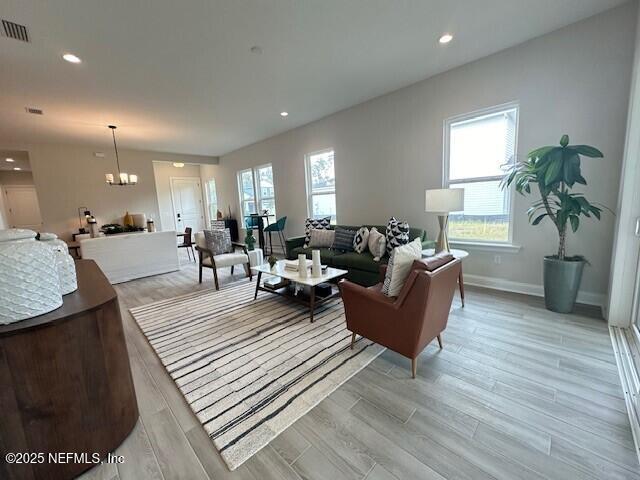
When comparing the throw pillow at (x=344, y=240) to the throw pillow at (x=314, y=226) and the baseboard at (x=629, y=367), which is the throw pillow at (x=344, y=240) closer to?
the throw pillow at (x=314, y=226)

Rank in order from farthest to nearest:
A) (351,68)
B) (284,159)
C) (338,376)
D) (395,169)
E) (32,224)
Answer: (32,224) < (284,159) < (395,169) < (351,68) < (338,376)

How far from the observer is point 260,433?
4.90 ft

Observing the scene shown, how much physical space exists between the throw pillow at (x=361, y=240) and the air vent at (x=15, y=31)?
4039 millimetres

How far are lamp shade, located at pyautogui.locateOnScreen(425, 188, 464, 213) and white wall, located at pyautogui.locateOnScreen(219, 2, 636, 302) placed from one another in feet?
2.77

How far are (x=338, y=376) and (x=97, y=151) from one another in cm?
777

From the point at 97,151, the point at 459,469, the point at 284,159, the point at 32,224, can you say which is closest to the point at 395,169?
the point at 284,159

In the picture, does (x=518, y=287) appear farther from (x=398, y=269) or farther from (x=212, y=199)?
(x=212, y=199)

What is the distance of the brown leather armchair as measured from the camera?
1.73 meters

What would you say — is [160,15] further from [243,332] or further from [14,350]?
[243,332]

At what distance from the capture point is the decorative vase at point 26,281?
113cm

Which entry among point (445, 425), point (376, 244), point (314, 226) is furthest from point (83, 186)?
point (445, 425)

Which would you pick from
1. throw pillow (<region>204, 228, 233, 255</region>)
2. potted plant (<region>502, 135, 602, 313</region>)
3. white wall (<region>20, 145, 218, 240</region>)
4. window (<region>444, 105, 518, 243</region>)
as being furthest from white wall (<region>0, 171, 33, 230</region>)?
potted plant (<region>502, 135, 602, 313</region>)

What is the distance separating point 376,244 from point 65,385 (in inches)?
127

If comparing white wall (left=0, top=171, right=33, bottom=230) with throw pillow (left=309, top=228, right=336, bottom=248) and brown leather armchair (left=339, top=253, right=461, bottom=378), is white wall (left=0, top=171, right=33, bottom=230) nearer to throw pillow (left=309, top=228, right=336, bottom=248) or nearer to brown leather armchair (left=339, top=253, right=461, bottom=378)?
throw pillow (left=309, top=228, right=336, bottom=248)
